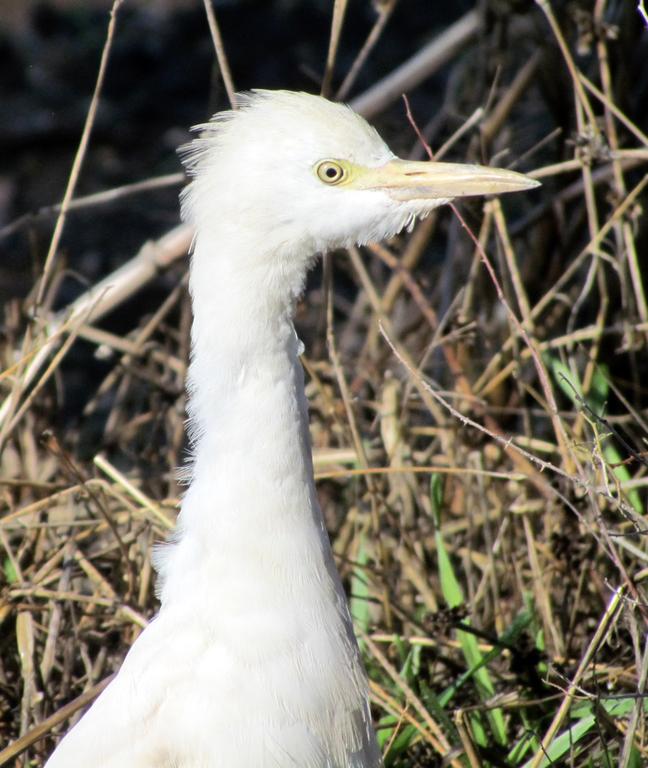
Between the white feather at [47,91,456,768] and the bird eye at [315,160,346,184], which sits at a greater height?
the bird eye at [315,160,346,184]

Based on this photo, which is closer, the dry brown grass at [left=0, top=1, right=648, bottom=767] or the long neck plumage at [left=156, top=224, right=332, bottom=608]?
the long neck plumage at [left=156, top=224, right=332, bottom=608]

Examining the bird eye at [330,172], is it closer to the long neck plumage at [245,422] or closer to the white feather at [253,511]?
Result: the white feather at [253,511]

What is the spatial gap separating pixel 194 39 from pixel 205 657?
252 inches

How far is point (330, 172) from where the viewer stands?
171 cm

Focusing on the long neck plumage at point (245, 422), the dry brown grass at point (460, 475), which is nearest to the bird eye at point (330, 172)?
the long neck plumage at point (245, 422)

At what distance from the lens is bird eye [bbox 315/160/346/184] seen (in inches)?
67.0

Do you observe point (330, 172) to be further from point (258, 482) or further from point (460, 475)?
point (460, 475)

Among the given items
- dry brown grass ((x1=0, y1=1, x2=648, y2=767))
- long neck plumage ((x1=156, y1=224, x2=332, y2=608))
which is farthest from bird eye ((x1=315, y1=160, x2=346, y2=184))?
dry brown grass ((x1=0, y1=1, x2=648, y2=767))

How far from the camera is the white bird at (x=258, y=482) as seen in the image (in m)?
1.70

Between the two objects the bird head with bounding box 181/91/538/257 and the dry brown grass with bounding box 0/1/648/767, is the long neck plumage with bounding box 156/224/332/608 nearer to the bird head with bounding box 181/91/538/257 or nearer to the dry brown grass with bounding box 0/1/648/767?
the bird head with bounding box 181/91/538/257

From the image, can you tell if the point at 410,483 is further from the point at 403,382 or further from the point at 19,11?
the point at 19,11

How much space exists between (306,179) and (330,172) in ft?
0.14

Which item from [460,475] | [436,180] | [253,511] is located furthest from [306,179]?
[460,475]

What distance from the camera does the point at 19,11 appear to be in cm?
770
